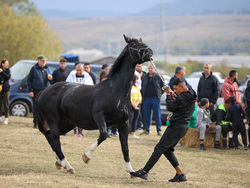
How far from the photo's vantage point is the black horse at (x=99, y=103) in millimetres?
8414

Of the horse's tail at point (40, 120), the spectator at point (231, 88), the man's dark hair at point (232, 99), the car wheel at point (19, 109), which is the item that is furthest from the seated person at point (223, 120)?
the car wheel at point (19, 109)

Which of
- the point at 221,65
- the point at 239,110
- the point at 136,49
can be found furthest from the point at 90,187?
the point at 221,65

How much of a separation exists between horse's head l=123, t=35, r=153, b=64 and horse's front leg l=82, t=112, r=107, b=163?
123 cm

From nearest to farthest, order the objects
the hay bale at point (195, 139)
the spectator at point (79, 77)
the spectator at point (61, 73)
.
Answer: the spectator at point (79, 77), the hay bale at point (195, 139), the spectator at point (61, 73)

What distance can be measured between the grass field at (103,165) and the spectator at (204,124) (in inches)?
19.3

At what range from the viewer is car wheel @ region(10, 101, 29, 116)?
60.8 ft

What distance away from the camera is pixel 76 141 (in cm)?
1270

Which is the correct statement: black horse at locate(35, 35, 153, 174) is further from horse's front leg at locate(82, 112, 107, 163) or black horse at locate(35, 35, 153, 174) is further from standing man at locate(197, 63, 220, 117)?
standing man at locate(197, 63, 220, 117)

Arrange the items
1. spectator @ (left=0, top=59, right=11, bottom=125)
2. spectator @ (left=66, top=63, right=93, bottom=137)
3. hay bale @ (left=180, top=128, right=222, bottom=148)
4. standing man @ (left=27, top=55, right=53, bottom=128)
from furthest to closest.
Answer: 1. spectator @ (left=0, top=59, right=11, bottom=125)
2. standing man @ (left=27, top=55, right=53, bottom=128)
3. hay bale @ (left=180, top=128, right=222, bottom=148)
4. spectator @ (left=66, top=63, right=93, bottom=137)

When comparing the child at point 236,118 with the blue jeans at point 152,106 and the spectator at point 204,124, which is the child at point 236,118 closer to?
the spectator at point 204,124

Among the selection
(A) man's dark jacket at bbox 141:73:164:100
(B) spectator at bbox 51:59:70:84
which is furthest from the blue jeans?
(B) spectator at bbox 51:59:70:84

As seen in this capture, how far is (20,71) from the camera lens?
18.8 metres

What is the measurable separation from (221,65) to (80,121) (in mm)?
75606

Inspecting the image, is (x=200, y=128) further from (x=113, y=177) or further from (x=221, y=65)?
(x=221, y=65)
